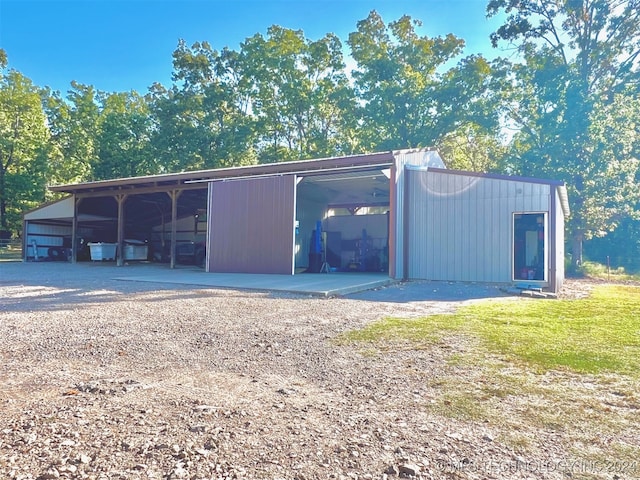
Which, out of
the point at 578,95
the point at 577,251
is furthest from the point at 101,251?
the point at 578,95

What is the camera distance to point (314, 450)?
2.04m

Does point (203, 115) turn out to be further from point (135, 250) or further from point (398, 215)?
point (398, 215)

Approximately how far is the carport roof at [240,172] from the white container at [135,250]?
3.14 meters

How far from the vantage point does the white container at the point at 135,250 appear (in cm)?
1964

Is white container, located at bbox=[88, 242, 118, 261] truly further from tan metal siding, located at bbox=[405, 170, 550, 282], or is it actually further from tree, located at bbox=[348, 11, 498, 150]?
tree, located at bbox=[348, 11, 498, 150]

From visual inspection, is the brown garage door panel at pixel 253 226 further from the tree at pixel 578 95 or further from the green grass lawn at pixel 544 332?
the tree at pixel 578 95

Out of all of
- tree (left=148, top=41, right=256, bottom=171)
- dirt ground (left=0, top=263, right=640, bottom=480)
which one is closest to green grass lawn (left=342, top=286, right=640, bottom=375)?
dirt ground (left=0, top=263, right=640, bottom=480)

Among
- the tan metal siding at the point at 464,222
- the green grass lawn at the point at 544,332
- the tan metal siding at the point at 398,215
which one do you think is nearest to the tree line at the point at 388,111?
the tan metal siding at the point at 464,222

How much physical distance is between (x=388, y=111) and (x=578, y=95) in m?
A: 9.07

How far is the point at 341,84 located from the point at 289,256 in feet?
62.0

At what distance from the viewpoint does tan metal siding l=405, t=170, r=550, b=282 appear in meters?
10.5

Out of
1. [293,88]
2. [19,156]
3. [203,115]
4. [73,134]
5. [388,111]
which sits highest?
[293,88]

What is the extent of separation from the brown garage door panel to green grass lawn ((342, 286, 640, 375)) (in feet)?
21.8

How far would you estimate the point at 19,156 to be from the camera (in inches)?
1108
